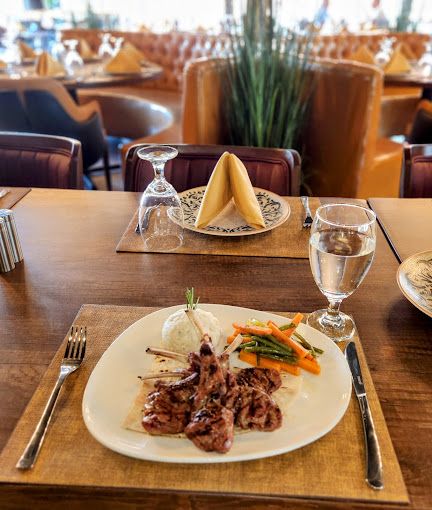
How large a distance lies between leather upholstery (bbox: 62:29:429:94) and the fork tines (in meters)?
3.96

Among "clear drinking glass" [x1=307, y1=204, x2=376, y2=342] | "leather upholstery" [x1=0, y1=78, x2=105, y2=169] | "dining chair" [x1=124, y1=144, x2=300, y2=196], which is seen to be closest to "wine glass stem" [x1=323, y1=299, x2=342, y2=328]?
"clear drinking glass" [x1=307, y1=204, x2=376, y2=342]

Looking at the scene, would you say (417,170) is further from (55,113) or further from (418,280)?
(55,113)

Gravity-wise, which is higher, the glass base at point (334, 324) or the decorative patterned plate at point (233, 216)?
the decorative patterned plate at point (233, 216)

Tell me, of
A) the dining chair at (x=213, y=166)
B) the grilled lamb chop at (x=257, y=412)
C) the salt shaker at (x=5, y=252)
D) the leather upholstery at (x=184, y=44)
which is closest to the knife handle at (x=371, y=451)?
the grilled lamb chop at (x=257, y=412)

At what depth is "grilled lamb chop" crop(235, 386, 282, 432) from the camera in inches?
21.5

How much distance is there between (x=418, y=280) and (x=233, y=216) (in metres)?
0.43

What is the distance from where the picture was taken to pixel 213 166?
4.81 ft

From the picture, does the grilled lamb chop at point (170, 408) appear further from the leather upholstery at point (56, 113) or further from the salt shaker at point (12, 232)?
the leather upholstery at point (56, 113)

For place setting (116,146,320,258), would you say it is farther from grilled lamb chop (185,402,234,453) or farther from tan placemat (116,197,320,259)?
grilled lamb chop (185,402,234,453)

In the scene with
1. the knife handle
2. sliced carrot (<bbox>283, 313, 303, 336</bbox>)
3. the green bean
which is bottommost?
the knife handle

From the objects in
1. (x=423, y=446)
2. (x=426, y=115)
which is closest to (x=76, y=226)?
(x=423, y=446)

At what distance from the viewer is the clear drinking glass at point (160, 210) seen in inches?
39.9

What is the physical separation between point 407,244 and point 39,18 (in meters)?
8.00

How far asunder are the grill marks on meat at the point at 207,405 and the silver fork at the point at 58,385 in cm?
12
